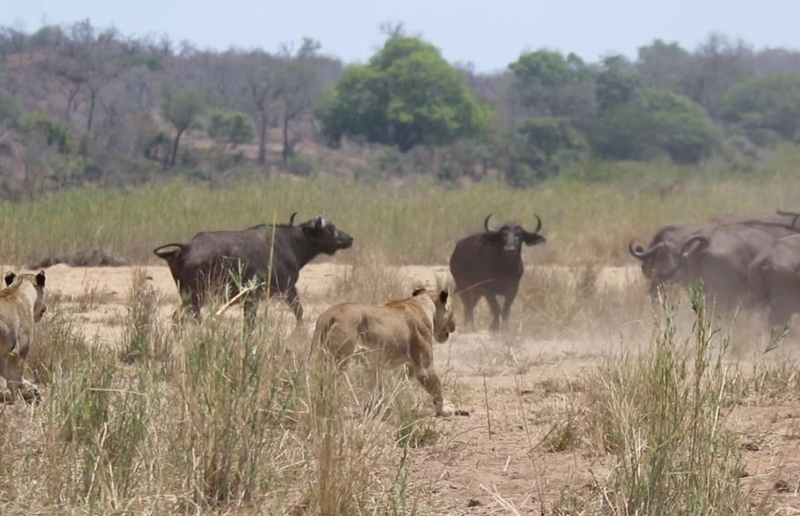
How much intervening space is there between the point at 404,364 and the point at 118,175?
24.2 m

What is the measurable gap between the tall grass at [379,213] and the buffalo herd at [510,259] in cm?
314

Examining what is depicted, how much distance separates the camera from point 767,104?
62750 millimetres

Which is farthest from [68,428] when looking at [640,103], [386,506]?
[640,103]

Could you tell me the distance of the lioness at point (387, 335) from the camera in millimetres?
8836

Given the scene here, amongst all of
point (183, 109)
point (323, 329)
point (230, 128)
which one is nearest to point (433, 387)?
point (323, 329)

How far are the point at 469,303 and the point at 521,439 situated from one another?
757 centimetres

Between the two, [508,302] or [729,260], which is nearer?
[729,260]

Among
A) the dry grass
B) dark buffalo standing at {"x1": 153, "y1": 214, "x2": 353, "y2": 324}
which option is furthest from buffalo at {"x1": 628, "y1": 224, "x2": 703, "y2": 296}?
the dry grass

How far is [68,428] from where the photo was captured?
21.9 feet

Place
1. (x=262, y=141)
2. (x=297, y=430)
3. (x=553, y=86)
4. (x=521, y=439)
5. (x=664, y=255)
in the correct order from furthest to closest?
(x=553, y=86), (x=262, y=141), (x=664, y=255), (x=521, y=439), (x=297, y=430)

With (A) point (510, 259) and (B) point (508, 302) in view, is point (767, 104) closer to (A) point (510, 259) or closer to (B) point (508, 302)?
(A) point (510, 259)

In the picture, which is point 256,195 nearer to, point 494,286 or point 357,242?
point 357,242

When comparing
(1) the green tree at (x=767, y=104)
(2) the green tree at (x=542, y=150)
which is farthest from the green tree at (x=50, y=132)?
(1) the green tree at (x=767, y=104)

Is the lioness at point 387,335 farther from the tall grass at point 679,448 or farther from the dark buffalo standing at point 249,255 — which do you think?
the dark buffalo standing at point 249,255
